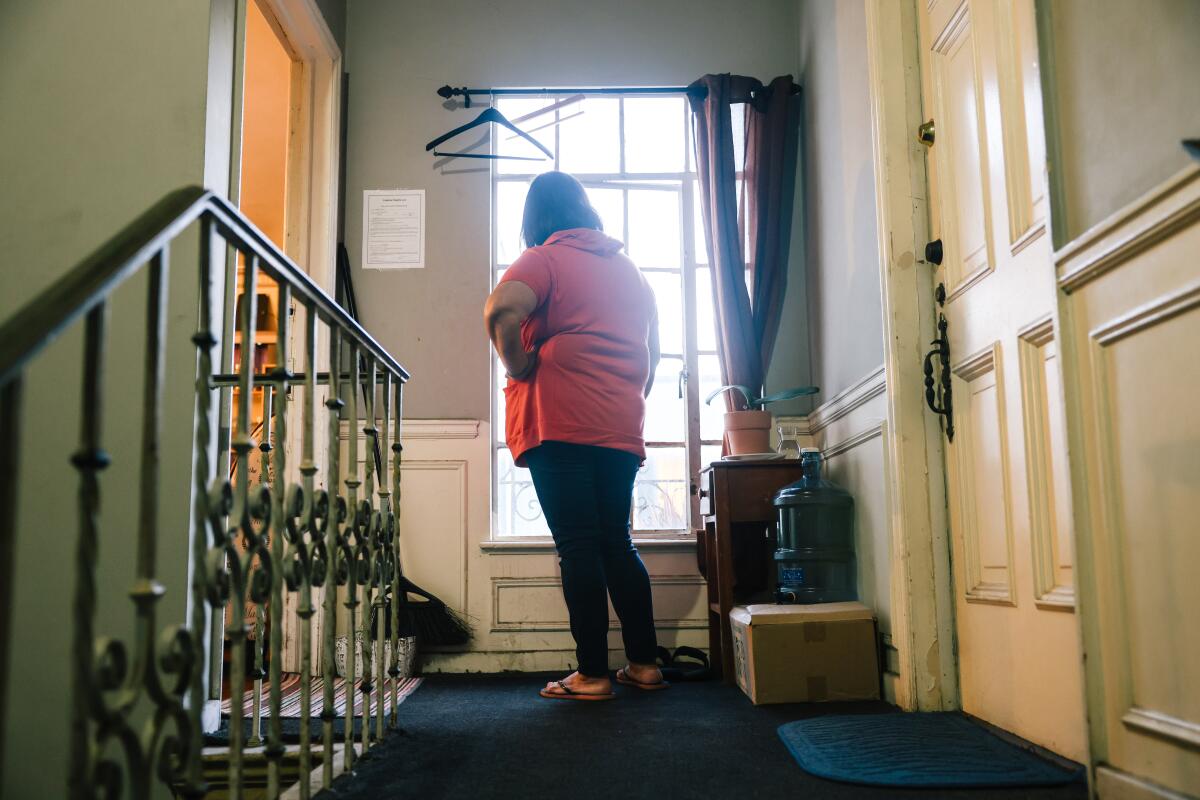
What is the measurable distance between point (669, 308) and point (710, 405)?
0.43 meters

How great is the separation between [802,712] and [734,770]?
2.10ft

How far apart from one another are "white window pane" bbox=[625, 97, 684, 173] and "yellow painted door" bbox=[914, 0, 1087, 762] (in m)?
1.60

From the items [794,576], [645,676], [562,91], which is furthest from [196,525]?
[562,91]

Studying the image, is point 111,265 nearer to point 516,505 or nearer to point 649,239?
point 516,505

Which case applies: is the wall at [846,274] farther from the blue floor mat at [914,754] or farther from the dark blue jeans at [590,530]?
the dark blue jeans at [590,530]

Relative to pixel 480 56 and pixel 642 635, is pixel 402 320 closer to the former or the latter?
pixel 480 56

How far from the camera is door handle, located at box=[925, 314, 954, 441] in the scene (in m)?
2.56

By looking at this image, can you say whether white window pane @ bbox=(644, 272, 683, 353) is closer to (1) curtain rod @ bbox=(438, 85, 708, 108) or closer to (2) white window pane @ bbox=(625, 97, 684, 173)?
(2) white window pane @ bbox=(625, 97, 684, 173)

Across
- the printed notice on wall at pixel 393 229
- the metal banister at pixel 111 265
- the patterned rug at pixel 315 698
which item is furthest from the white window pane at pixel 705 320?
the metal banister at pixel 111 265

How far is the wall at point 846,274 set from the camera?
9.52 feet

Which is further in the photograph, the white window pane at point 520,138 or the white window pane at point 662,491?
the white window pane at point 520,138

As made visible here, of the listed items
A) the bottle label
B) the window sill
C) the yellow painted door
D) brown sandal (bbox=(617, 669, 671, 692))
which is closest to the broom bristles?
the window sill

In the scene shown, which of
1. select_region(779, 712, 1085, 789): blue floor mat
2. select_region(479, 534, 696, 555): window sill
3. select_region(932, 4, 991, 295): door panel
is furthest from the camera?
select_region(479, 534, 696, 555): window sill

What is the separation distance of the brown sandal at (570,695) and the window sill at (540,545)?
90cm
